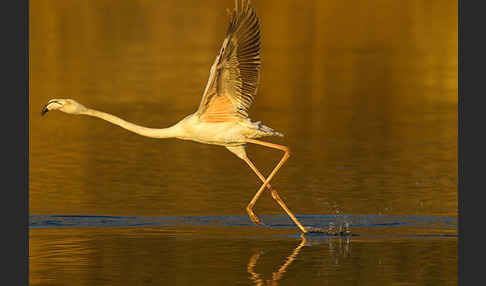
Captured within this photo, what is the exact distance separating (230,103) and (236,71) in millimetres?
557

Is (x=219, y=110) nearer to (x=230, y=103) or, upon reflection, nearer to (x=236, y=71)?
(x=230, y=103)

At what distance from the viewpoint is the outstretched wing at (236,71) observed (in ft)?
45.4

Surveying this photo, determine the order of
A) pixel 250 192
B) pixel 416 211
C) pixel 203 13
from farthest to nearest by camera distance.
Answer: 1. pixel 203 13
2. pixel 250 192
3. pixel 416 211

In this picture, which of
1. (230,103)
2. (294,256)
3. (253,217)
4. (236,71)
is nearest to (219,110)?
(230,103)

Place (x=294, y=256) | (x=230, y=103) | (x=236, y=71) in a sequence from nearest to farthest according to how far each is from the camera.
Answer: (x=294, y=256) → (x=236, y=71) → (x=230, y=103)

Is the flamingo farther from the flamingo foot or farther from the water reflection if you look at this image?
the water reflection

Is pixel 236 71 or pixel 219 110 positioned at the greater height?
pixel 236 71

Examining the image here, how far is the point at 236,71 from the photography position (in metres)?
14.2

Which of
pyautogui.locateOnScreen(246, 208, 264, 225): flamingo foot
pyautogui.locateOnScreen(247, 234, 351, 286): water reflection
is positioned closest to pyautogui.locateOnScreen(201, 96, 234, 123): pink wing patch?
pyautogui.locateOnScreen(246, 208, 264, 225): flamingo foot

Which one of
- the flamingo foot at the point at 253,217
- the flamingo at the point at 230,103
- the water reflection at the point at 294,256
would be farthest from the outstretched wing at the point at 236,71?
the water reflection at the point at 294,256

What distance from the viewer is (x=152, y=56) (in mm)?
33250

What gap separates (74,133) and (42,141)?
995 mm

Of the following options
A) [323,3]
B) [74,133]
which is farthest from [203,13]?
[74,133]

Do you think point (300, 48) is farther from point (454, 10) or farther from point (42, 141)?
point (42, 141)
